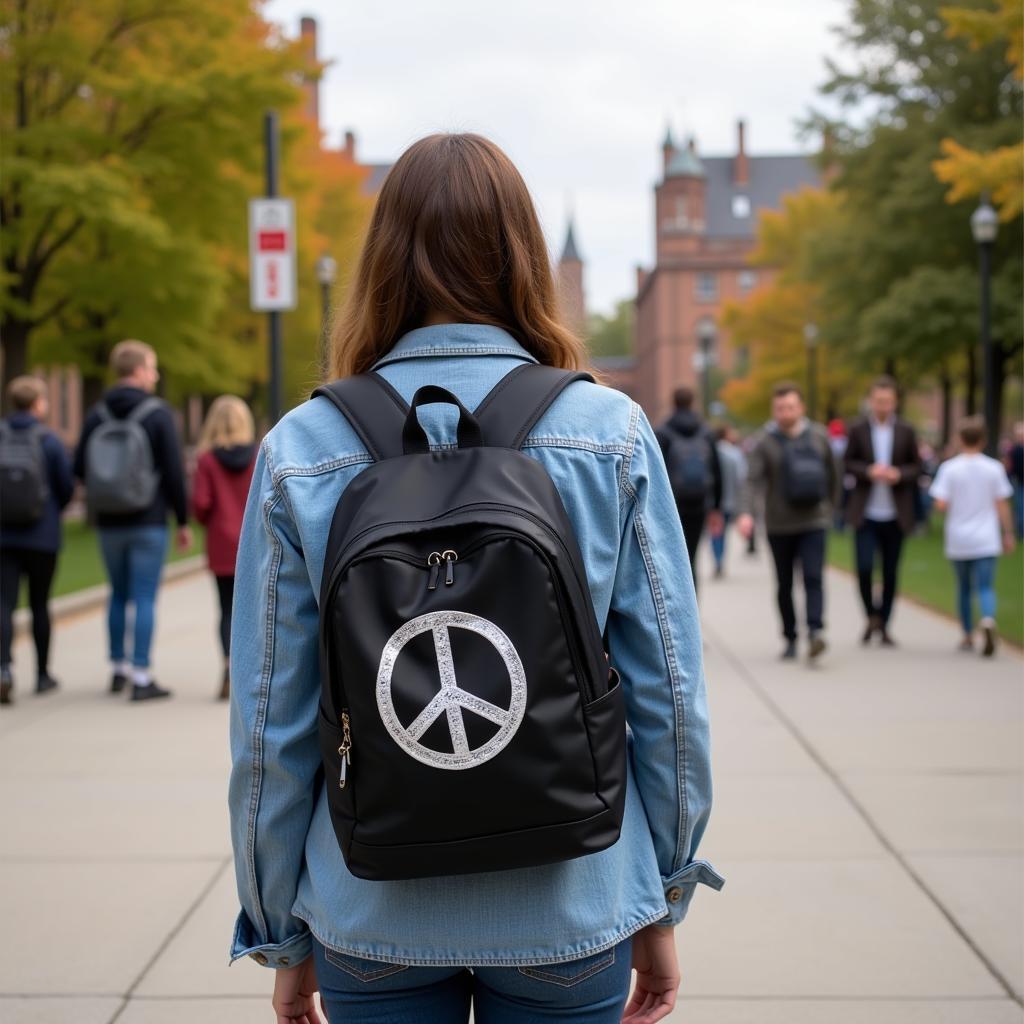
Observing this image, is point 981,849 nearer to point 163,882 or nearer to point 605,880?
point 163,882

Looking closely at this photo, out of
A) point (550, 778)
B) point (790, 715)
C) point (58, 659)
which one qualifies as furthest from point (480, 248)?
point (58, 659)

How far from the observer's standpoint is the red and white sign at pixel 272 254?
1080cm

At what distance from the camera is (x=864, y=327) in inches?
1132

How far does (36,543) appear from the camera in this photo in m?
8.38

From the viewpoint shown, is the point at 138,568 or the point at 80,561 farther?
the point at 80,561

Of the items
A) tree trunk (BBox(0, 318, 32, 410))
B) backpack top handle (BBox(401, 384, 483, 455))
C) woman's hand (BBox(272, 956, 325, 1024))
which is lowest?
woman's hand (BBox(272, 956, 325, 1024))

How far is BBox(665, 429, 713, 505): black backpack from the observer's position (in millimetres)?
10008

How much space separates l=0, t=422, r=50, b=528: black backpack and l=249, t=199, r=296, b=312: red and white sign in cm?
284

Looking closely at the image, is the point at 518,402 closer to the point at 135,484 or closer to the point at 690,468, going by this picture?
the point at 135,484

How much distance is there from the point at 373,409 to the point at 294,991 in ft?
2.89

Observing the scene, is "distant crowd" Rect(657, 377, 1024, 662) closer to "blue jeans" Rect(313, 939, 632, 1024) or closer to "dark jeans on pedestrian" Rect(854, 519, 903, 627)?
"dark jeans on pedestrian" Rect(854, 519, 903, 627)

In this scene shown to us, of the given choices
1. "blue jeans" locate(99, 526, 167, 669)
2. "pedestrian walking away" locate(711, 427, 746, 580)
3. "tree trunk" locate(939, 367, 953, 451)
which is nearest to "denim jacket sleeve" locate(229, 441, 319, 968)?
"blue jeans" locate(99, 526, 167, 669)

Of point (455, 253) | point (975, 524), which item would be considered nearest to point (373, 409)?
point (455, 253)

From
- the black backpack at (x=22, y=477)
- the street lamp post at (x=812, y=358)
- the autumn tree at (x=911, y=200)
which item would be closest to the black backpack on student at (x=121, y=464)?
the black backpack at (x=22, y=477)
